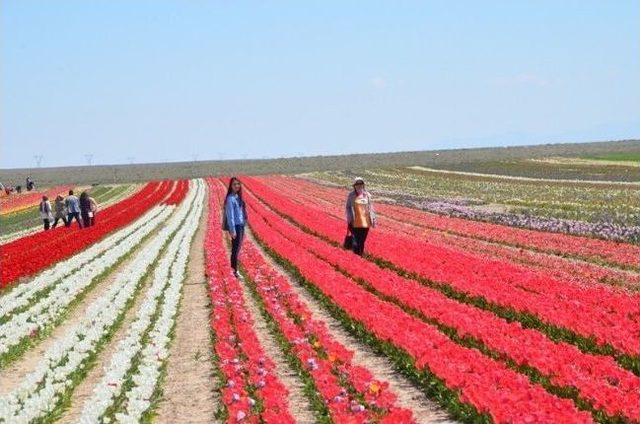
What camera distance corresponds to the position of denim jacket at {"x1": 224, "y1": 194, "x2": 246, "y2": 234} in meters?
18.5

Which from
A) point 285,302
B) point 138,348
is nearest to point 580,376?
point 138,348

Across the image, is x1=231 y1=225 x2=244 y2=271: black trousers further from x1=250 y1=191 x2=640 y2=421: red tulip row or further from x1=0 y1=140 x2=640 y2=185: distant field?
x1=0 y1=140 x2=640 y2=185: distant field

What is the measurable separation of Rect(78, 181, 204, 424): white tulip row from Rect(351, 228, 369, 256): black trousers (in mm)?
4145

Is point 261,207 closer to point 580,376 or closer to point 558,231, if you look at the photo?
point 558,231

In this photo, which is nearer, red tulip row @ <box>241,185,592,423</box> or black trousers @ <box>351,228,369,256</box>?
red tulip row @ <box>241,185,592,423</box>

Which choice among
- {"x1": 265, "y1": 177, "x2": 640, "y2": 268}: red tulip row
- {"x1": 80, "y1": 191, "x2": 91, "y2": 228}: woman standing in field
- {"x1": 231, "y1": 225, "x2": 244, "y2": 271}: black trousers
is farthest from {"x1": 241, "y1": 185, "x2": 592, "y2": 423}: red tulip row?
{"x1": 80, "y1": 191, "x2": 91, "y2": 228}: woman standing in field

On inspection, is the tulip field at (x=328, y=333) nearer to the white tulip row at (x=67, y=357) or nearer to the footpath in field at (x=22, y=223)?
the white tulip row at (x=67, y=357)

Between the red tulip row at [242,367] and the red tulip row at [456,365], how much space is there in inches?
63.8

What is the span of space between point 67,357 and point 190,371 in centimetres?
191

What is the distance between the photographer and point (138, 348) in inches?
480

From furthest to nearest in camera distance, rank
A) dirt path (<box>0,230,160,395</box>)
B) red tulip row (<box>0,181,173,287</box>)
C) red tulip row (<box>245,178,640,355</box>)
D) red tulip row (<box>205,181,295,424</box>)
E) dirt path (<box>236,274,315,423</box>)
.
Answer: red tulip row (<box>0,181,173,287</box>)
dirt path (<box>0,230,160,395</box>)
red tulip row (<box>245,178,640,355</box>)
dirt path (<box>236,274,315,423</box>)
red tulip row (<box>205,181,295,424</box>)

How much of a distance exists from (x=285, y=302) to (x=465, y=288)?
10.2ft

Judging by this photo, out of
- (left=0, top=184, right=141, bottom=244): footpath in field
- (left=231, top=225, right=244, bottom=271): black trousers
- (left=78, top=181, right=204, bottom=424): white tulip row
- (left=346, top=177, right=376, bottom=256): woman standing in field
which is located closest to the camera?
(left=78, top=181, right=204, bottom=424): white tulip row

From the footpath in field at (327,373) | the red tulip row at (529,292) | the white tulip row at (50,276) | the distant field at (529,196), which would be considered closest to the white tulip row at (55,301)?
the white tulip row at (50,276)
